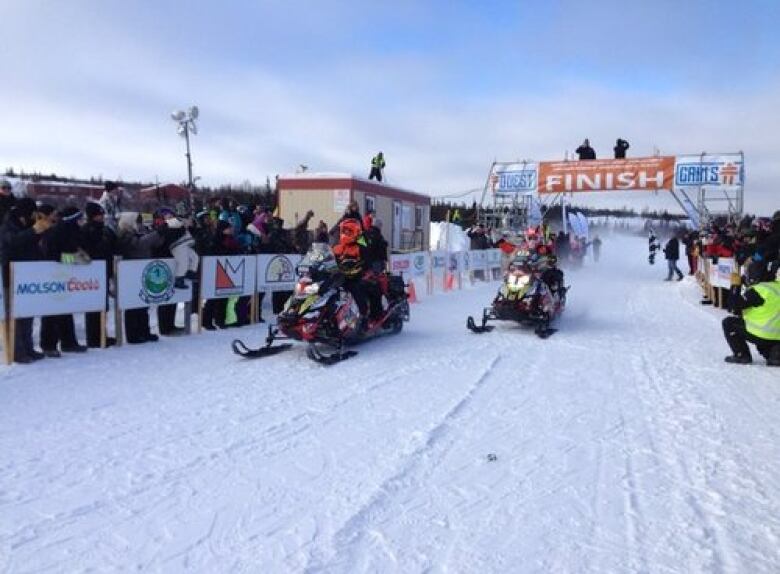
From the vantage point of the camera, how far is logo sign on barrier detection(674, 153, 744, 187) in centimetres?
2027

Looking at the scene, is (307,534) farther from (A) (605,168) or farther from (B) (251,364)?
(A) (605,168)

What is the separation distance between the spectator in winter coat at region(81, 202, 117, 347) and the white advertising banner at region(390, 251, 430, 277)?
296 inches

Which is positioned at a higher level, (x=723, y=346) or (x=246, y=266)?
(x=246, y=266)

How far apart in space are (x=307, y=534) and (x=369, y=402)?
2.45 meters

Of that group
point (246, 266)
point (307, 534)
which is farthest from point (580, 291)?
point (307, 534)

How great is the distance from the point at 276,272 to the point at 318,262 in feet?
10.6

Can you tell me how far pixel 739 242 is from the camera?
545 inches

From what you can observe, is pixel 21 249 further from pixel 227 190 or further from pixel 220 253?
pixel 227 190

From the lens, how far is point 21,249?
6.93 metres

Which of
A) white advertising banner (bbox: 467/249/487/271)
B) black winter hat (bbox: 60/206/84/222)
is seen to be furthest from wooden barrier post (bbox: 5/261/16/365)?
white advertising banner (bbox: 467/249/487/271)

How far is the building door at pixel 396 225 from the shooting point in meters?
22.4

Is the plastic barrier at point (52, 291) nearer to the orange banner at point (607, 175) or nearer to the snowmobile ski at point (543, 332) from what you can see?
the snowmobile ski at point (543, 332)

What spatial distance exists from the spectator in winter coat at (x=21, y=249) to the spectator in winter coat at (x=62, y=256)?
9 centimetres

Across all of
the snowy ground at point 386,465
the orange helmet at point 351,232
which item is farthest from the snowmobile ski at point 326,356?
the orange helmet at point 351,232
